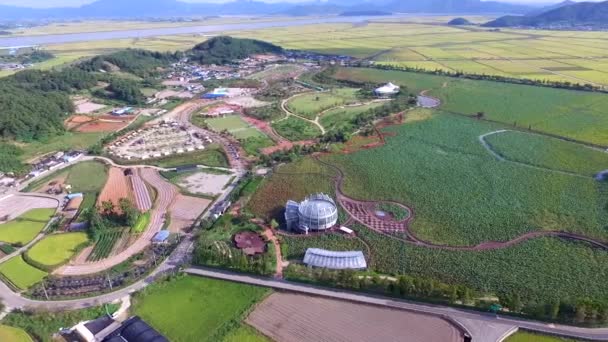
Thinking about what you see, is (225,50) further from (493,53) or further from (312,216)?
(312,216)

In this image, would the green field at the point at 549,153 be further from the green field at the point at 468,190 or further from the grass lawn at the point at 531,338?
the grass lawn at the point at 531,338

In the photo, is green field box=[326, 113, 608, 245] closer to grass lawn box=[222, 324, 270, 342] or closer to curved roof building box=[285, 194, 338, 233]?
curved roof building box=[285, 194, 338, 233]

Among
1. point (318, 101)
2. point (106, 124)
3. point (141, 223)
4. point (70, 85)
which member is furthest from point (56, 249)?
point (70, 85)

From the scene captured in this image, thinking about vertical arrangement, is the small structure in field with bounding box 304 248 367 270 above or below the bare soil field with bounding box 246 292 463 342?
above

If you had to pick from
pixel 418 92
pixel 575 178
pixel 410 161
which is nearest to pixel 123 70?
pixel 418 92

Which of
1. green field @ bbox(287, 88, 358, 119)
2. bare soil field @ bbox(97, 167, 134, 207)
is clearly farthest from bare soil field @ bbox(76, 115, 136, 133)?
green field @ bbox(287, 88, 358, 119)

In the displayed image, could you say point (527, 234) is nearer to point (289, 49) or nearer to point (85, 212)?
point (85, 212)
